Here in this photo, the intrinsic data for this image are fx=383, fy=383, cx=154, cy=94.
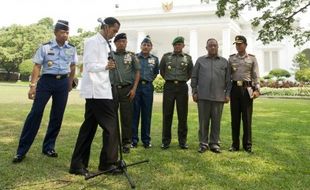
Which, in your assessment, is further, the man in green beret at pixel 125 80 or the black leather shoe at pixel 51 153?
the man in green beret at pixel 125 80

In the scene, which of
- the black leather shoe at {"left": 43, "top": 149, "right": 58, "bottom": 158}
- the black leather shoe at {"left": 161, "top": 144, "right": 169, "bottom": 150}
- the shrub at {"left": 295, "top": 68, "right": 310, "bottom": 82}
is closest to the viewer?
the black leather shoe at {"left": 43, "top": 149, "right": 58, "bottom": 158}

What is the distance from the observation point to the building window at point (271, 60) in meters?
36.6

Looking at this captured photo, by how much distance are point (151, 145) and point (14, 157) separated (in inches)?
87.6

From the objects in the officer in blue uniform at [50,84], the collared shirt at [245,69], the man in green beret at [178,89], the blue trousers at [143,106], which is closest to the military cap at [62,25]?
the officer in blue uniform at [50,84]

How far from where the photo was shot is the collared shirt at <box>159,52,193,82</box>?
6.21 metres

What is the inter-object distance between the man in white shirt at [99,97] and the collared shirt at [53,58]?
88 cm

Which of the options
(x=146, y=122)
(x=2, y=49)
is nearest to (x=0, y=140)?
(x=146, y=122)

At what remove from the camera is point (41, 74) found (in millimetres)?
5121

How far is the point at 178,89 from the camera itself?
244 inches

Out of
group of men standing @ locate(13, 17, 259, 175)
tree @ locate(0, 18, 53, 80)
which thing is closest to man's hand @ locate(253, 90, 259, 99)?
group of men standing @ locate(13, 17, 259, 175)

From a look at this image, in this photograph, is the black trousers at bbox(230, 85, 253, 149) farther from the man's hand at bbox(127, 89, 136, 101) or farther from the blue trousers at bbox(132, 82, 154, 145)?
the man's hand at bbox(127, 89, 136, 101)

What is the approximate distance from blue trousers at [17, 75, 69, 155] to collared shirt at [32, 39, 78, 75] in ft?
0.40

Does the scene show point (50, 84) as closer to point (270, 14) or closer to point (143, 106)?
point (143, 106)

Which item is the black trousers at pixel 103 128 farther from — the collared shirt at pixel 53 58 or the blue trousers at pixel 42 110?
the collared shirt at pixel 53 58
